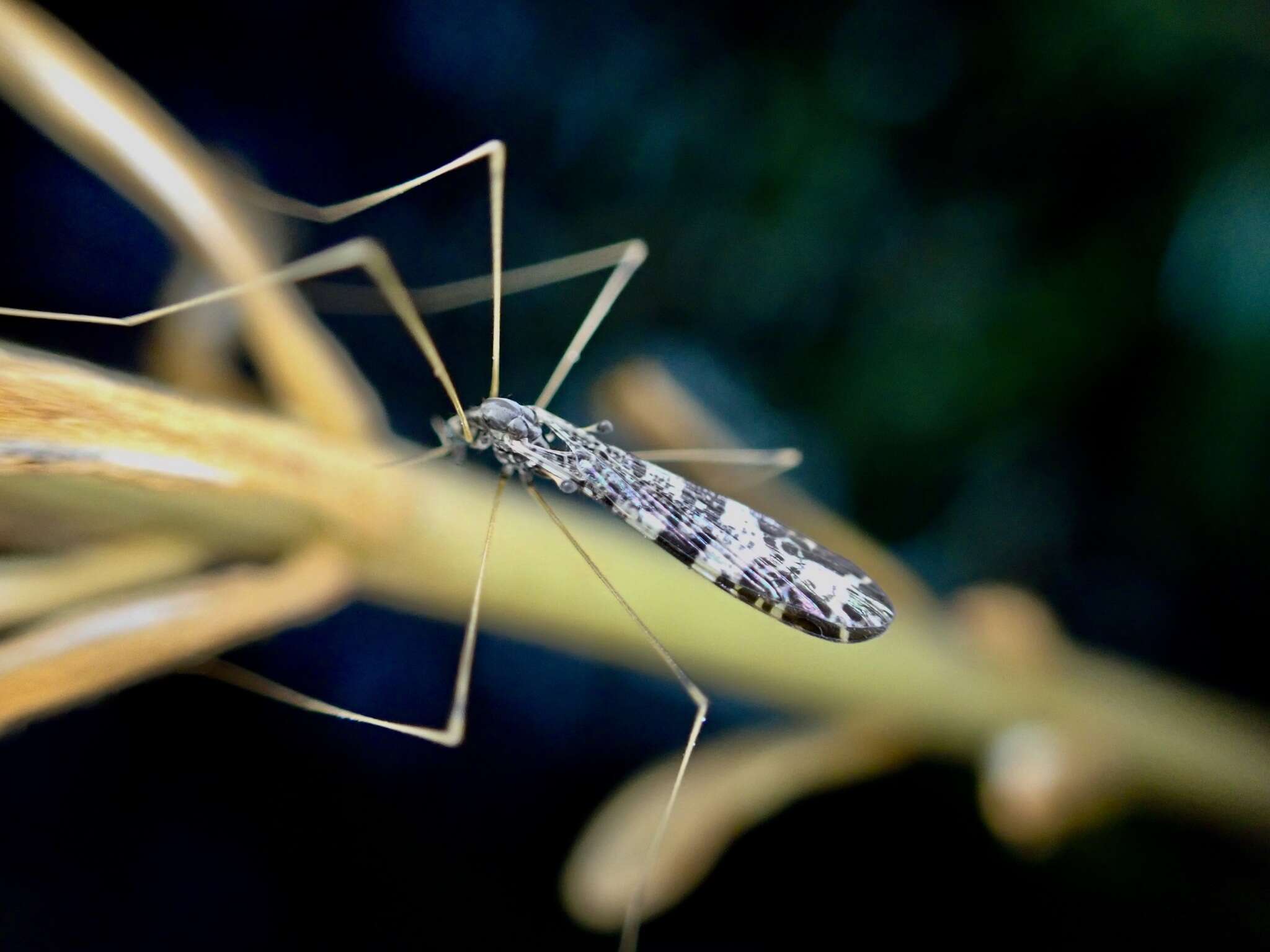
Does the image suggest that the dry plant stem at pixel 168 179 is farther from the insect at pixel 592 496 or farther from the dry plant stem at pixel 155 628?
the dry plant stem at pixel 155 628

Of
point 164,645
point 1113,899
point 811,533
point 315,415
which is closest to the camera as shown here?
point 164,645

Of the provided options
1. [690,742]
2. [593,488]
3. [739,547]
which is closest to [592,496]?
[593,488]

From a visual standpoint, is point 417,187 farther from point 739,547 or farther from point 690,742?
point 690,742

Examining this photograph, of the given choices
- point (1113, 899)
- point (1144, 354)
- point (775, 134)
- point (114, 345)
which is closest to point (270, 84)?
point (114, 345)

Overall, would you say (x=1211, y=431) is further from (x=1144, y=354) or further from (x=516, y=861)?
(x=516, y=861)

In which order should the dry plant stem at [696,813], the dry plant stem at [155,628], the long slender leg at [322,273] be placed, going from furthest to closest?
the dry plant stem at [696,813]
the long slender leg at [322,273]
the dry plant stem at [155,628]

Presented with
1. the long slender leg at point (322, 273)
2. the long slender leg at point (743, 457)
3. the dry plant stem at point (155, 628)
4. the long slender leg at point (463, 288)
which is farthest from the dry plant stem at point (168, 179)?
the long slender leg at point (743, 457)
